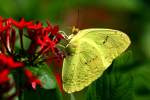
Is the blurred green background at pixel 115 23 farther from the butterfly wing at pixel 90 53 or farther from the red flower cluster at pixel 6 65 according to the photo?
the red flower cluster at pixel 6 65

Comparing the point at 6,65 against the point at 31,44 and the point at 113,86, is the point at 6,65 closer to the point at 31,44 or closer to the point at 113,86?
the point at 31,44

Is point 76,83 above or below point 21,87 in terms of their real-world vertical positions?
below

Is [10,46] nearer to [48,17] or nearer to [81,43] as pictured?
[81,43]

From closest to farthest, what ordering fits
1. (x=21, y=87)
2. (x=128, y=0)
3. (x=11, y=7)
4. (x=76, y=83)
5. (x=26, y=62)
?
(x=21, y=87) < (x=26, y=62) < (x=76, y=83) < (x=11, y=7) < (x=128, y=0)

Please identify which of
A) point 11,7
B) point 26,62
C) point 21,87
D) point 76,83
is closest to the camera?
point 21,87

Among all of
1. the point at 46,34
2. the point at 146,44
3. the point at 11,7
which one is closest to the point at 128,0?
the point at 146,44

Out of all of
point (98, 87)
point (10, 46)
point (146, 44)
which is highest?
point (10, 46)

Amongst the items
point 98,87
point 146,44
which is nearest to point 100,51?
point 98,87

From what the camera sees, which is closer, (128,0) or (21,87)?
(21,87)
